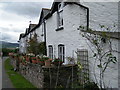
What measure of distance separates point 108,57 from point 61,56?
4.75 metres

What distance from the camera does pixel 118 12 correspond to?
8984 mm

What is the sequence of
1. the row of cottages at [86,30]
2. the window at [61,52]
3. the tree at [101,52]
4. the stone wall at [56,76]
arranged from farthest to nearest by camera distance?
the window at [61,52] < the stone wall at [56,76] < the row of cottages at [86,30] < the tree at [101,52]

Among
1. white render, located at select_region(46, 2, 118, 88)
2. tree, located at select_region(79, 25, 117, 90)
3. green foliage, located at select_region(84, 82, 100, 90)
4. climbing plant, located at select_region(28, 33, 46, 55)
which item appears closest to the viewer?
tree, located at select_region(79, 25, 117, 90)

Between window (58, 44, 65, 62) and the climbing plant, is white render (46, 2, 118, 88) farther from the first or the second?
the climbing plant

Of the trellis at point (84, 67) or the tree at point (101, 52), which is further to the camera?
the trellis at point (84, 67)

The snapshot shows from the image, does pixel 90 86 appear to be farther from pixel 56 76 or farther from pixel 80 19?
pixel 80 19

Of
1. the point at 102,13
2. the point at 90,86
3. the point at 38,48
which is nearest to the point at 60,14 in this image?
the point at 102,13

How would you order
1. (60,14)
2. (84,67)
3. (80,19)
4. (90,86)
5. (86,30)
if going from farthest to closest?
(60,14) < (80,19) < (84,67) < (86,30) < (90,86)

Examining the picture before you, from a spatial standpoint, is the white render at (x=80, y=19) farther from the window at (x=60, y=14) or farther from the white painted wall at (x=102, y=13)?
the window at (x=60, y=14)

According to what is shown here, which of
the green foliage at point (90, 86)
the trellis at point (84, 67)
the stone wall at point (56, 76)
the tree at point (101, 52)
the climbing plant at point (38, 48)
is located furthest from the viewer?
→ the climbing plant at point (38, 48)

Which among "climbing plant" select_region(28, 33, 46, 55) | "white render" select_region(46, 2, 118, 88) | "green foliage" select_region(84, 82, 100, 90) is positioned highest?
"white render" select_region(46, 2, 118, 88)

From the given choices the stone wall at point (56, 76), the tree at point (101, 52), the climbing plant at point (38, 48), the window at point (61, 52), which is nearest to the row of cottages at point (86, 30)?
the window at point (61, 52)

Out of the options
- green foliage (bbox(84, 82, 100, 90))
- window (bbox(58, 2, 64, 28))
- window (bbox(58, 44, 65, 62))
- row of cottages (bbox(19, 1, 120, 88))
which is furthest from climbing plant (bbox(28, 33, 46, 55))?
green foliage (bbox(84, 82, 100, 90))

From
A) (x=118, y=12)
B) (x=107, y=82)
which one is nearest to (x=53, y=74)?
(x=107, y=82)
